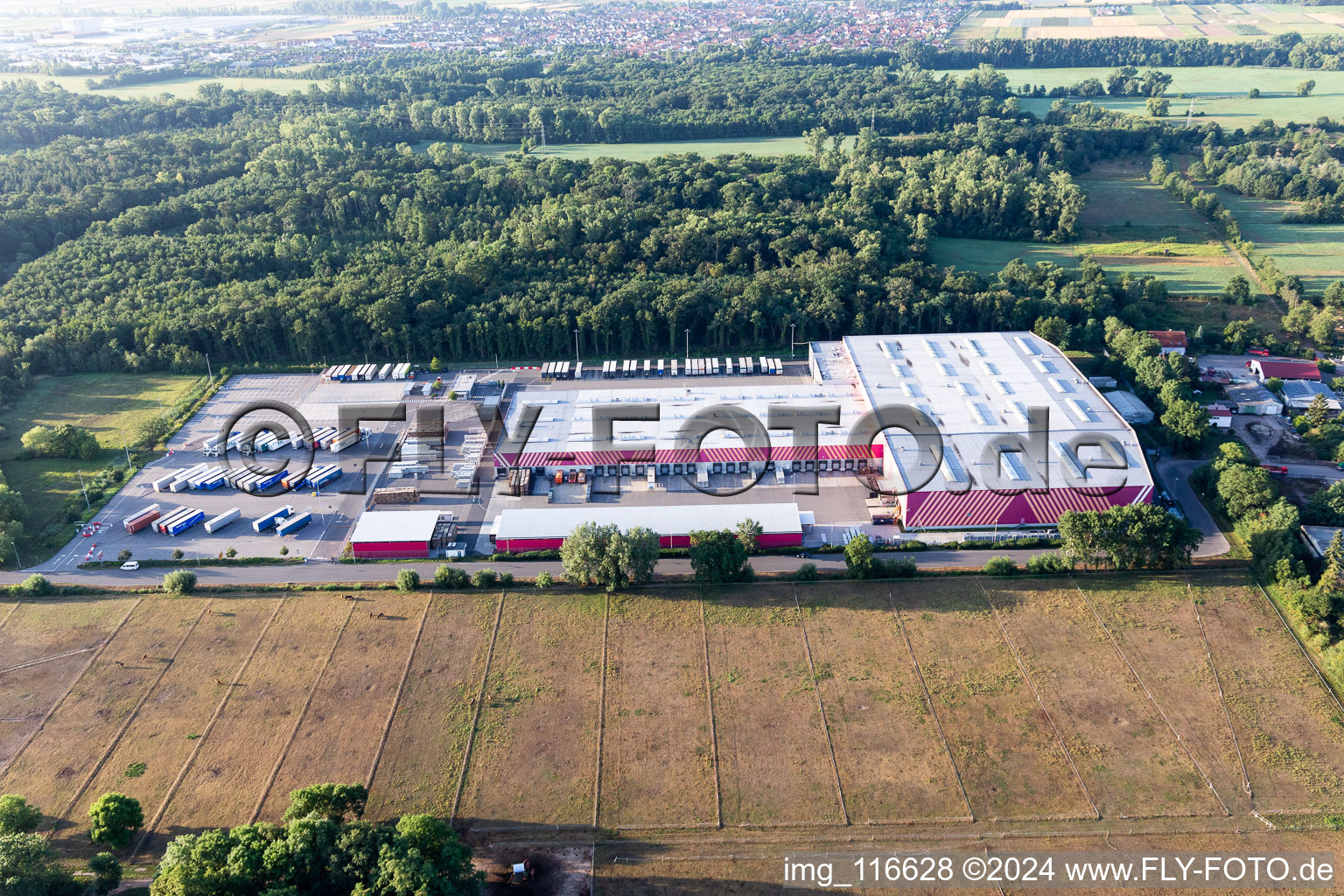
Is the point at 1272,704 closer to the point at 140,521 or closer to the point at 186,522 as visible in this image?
A: the point at 186,522

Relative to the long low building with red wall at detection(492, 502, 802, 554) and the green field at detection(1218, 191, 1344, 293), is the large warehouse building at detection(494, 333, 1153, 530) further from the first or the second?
the green field at detection(1218, 191, 1344, 293)

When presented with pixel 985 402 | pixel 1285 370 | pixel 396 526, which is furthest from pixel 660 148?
pixel 396 526

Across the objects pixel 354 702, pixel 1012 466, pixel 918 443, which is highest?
pixel 918 443

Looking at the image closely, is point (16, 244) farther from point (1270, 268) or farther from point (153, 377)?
point (1270, 268)

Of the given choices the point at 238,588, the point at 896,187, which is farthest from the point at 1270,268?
the point at 238,588

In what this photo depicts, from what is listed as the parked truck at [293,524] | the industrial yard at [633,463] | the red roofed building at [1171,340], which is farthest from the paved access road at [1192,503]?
the parked truck at [293,524]

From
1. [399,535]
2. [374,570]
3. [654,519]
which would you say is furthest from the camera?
[654,519]

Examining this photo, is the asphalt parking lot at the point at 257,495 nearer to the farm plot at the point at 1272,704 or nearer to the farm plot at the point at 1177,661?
the farm plot at the point at 1177,661

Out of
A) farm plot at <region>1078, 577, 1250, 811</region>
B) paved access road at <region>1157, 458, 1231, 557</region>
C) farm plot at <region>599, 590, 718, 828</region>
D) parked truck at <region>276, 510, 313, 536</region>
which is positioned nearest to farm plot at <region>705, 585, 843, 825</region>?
farm plot at <region>599, 590, 718, 828</region>
